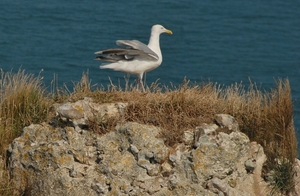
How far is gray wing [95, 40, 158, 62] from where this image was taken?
13.5m

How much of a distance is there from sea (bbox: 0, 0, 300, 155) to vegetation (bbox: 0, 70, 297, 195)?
48.3 feet

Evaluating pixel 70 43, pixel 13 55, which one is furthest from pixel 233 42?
pixel 13 55

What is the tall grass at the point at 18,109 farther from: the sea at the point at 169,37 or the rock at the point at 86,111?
the sea at the point at 169,37

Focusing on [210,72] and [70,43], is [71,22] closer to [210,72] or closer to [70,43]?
[70,43]

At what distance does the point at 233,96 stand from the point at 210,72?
736 inches

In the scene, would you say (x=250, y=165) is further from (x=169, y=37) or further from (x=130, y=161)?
(x=169, y=37)

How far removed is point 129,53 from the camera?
13.5 meters

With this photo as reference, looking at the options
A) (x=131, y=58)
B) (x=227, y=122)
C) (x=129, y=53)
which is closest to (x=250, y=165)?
(x=227, y=122)

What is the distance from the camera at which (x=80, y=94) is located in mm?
12234

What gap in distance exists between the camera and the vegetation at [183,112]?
38.0ft

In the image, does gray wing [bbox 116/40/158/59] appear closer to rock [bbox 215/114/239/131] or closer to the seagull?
the seagull

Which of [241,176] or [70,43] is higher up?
[241,176]

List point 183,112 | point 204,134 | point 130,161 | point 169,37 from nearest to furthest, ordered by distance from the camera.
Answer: point 130,161
point 204,134
point 183,112
point 169,37

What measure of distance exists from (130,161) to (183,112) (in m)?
1.11
